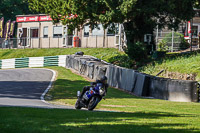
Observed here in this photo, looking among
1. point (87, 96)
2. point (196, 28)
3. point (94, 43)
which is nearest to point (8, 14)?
point (94, 43)

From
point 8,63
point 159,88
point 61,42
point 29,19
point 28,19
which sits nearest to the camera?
point 159,88

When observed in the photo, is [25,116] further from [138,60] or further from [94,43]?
[94,43]

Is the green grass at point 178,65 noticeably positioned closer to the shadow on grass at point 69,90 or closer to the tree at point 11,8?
the shadow on grass at point 69,90

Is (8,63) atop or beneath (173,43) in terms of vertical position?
beneath

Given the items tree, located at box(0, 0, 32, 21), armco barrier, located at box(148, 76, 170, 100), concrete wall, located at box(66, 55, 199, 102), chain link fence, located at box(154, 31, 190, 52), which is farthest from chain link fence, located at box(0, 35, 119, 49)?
armco barrier, located at box(148, 76, 170, 100)

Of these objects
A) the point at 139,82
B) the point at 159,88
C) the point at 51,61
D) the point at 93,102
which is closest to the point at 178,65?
the point at 139,82

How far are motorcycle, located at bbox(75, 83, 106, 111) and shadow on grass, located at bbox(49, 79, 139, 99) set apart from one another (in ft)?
24.6

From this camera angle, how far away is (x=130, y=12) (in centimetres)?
3234

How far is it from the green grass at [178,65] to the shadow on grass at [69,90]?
4441 millimetres

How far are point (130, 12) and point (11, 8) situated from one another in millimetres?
52985

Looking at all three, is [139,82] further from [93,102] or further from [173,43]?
[173,43]

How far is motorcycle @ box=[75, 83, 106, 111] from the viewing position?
46.3 feet

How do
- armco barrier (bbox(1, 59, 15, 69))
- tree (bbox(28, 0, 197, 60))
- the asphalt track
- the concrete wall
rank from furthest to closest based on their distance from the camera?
armco barrier (bbox(1, 59, 15, 69))
tree (bbox(28, 0, 197, 60))
the concrete wall
the asphalt track

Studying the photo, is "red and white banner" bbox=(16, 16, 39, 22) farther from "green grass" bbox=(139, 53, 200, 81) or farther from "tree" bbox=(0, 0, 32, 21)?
"green grass" bbox=(139, 53, 200, 81)
